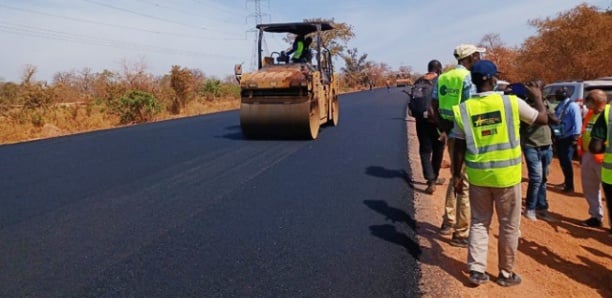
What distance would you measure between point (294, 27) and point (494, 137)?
9.14 metres

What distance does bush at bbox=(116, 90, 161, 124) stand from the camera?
62.6ft

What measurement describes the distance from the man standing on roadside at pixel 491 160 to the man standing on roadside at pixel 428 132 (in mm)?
2618

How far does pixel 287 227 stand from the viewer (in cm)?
471

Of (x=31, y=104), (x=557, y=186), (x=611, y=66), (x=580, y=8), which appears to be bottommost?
(x=557, y=186)

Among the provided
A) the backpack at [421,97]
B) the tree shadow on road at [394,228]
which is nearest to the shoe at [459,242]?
the tree shadow on road at [394,228]

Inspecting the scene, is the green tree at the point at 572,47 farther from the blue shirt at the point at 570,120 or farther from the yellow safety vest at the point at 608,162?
the yellow safety vest at the point at 608,162

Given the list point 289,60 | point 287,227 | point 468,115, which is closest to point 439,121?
point 468,115

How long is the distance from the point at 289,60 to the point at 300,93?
2174 millimetres

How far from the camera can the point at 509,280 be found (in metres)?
3.48

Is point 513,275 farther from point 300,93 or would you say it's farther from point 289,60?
point 289,60

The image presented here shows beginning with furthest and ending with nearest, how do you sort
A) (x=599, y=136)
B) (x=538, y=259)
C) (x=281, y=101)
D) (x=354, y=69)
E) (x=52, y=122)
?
(x=354, y=69) < (x=52, y=122) < (x=281, y=101) < (x=599, y=136) < (x=538, y=259)

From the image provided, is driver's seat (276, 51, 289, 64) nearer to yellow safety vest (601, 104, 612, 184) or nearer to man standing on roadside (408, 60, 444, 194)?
man standing on roadside (408, 60, 444, 194)

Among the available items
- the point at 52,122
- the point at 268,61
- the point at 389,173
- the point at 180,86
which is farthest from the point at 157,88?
the point at 389,173

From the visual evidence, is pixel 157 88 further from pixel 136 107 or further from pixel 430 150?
pixel 430 150
